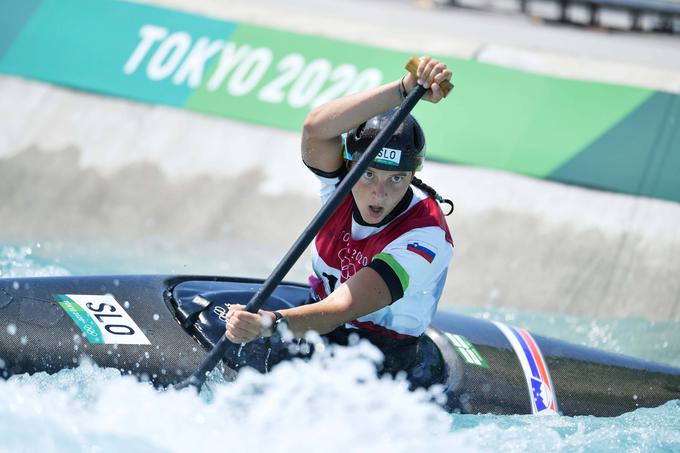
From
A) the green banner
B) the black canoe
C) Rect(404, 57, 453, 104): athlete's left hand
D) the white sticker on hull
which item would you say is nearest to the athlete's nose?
Rect(404, 57, 453, 104): athlete's left hand

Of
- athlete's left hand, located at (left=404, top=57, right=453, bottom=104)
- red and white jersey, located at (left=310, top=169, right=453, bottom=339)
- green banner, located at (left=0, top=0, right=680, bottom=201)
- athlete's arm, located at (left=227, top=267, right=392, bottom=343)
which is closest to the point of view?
athlete's left hand, located at (left=404, top=57, right=453, bottom=104)

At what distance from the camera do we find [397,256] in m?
3.56

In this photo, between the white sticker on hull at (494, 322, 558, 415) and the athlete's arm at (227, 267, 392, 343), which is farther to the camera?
the white sticker on hull at (494, 322, 558, 415)

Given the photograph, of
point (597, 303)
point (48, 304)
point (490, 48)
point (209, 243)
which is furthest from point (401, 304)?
point (490, 48)

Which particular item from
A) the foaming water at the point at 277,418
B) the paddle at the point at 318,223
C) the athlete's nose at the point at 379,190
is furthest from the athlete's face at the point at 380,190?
the foaming water at the point at 277,418

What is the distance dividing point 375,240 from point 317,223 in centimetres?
35

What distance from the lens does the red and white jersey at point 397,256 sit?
3.57 m

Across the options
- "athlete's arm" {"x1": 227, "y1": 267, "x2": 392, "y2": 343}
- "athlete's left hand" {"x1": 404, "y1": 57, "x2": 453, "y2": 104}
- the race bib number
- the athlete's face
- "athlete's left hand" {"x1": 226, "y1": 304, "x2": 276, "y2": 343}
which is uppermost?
"athlete's left hand" {"x1": 404, "y1": 57, "x2": 453, "y2": 104}

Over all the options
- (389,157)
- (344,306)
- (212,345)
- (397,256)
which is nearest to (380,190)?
(389,157)

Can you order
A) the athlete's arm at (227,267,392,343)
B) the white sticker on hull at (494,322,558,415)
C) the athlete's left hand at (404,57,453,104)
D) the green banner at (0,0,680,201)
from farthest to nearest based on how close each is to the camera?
the green banner at (0,0,680,201)
the white sticker on hull at (494,322,558,415)
the athlete's arm at (227,267,392,343)
the athlete's left hand at (404,57,453,104)

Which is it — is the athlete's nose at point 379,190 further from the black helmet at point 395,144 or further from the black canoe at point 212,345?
the black canoe at point 212,345

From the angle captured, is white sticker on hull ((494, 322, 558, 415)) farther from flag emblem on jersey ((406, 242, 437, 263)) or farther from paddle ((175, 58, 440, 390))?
paddle ((175, 58, 440, 390))

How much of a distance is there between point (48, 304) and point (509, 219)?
3812 mm

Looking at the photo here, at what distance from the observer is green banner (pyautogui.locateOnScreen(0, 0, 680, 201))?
22.5 ft
